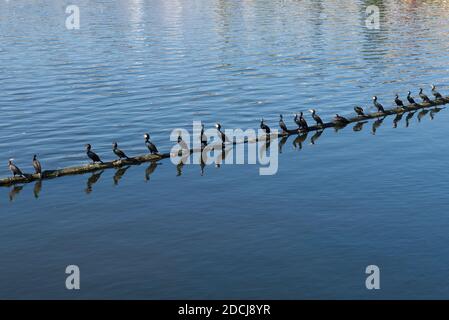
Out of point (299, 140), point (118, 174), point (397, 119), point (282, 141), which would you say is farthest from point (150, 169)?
point (397, 119)

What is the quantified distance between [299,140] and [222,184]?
12.4 meters

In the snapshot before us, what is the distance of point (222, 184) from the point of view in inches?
2008

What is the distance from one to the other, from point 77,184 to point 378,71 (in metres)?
51.7

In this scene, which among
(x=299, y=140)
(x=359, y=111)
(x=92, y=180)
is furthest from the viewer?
(x=359, y=111)

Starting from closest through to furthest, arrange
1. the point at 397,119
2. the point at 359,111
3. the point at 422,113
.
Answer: the point at 359,111 < the point at 397,119 < the point at 422,113

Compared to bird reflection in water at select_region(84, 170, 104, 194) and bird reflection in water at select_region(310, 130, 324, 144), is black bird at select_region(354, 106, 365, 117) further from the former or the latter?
bird reflection in water at select_region(84, 170, 104, 194)

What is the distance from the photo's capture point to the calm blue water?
1499 inches

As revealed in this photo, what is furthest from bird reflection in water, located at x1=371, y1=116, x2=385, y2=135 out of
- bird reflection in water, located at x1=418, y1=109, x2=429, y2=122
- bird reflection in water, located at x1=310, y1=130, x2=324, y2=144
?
bird reflection in water, located at x1=310, y1=130, x2=324, y2=144

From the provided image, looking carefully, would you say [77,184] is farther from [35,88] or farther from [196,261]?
[35,88]

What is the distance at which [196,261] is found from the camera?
1554 inches

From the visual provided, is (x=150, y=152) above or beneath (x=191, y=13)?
beneath

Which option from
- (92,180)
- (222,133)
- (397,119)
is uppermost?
(397,119)

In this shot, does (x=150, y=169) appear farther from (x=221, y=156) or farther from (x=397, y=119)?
(x=397, y=119)
